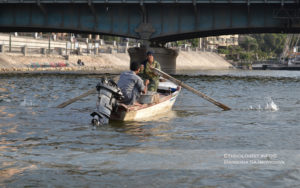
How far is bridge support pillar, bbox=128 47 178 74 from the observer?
6994 cm

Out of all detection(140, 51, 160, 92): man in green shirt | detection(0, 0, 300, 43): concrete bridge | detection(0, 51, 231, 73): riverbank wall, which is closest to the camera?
detection(140, 51, 160, 92): man in green shirt

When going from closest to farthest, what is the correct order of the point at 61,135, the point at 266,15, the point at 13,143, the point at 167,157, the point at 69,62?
the point at 167,157 → the point at 13,143 → the point at 61,135 → the point at 266,15 → the point at 69,62

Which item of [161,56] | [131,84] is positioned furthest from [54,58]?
[131,84]

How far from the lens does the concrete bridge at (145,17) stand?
63219 millimetres

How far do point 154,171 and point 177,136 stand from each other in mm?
5364

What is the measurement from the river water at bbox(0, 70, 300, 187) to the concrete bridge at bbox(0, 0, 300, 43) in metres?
40.3

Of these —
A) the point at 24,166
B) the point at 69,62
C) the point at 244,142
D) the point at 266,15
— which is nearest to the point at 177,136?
the point at 244,142

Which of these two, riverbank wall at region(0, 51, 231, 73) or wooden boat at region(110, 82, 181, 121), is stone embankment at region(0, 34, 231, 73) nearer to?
riverbank wall at region(0, 51, 231, 73)

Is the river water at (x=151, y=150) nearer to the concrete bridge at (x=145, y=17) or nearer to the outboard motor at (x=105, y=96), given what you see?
the outboard motor at (x=105, y=96)

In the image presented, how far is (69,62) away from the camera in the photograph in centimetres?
9144

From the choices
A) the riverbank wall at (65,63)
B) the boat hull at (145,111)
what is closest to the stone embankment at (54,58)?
the riverbank wall at (65,63)

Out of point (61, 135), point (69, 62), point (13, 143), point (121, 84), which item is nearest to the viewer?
point (13, 143)

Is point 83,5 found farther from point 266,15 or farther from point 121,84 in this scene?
point 121,84

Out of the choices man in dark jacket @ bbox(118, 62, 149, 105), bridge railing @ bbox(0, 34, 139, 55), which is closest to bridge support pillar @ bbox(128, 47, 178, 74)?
bridge railing @ bbox(0, 34, 139, 55)
